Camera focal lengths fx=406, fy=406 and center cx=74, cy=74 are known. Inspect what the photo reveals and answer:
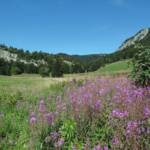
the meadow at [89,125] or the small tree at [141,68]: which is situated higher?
the small tree at [141,68]

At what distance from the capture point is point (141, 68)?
1014 centimetres

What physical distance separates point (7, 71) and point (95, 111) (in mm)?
123678

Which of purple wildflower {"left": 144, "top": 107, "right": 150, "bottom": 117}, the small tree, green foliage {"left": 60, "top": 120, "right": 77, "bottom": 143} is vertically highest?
the small tree

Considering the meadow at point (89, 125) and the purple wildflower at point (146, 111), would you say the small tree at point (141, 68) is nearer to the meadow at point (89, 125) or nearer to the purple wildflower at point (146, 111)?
the meadow at point (89, 125)

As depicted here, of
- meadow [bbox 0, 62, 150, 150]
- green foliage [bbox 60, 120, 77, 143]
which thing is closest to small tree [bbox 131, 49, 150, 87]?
meadow [bbox 0, 62, 150, 150]

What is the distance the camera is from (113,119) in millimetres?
5371

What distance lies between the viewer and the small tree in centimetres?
962

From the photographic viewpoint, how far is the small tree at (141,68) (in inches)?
379

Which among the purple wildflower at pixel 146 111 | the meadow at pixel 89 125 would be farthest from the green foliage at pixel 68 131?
the purple wildflower at pixel 146 111

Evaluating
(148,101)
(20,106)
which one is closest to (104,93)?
(148,101)

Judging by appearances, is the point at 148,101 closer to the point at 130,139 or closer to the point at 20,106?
the point at 130,139

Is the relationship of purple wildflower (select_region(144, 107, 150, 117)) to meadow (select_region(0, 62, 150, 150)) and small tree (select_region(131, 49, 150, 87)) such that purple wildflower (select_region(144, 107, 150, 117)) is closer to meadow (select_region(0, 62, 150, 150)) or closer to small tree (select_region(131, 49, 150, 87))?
meadow (select_region(0, 62, 150, 150))

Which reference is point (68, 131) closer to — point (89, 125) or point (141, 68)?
point (89, 125)

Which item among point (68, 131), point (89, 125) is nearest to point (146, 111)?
point (89, 125)
